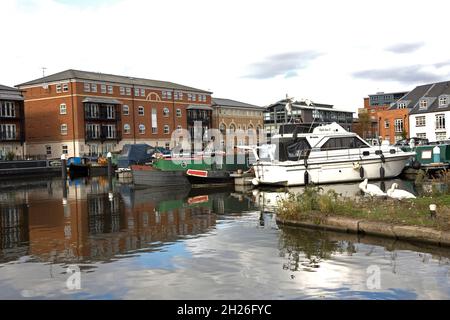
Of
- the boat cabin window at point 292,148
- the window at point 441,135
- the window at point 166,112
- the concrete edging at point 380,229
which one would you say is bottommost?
the concrete edging at point 380,229

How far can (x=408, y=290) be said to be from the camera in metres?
7.68

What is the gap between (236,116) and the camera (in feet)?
Result: 319

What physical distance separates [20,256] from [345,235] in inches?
314

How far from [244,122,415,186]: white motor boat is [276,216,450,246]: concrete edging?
13908 mm

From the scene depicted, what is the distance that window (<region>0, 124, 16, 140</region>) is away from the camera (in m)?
61.0

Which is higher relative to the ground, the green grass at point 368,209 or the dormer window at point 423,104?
the dormer window at point 423,104

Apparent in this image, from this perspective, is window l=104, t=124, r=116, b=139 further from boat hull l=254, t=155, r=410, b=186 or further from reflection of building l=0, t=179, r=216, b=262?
boat hull l=254, t=155, r=410, b=186

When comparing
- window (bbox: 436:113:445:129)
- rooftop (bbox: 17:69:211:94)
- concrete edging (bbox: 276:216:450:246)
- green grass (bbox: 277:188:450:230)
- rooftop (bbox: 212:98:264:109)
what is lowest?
concrete edging (bbox: 276:216:450:246)

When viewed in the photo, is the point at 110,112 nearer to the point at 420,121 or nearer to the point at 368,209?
the point at 420,121

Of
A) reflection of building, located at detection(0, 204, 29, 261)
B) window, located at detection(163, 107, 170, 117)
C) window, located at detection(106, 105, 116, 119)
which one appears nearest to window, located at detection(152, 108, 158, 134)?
window, located at detection(163, 107, 170, 117)

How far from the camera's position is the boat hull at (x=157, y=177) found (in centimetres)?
3141

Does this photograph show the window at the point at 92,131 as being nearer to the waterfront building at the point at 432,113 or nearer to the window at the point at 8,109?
the window at the point at 8,109

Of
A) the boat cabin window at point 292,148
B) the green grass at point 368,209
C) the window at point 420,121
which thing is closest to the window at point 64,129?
the boat cabin window at point 292,148
